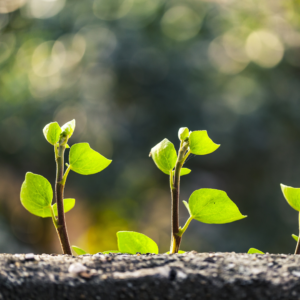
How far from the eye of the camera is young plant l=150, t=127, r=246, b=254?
194 mm

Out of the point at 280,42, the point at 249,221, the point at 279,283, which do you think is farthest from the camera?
the point at 280,42

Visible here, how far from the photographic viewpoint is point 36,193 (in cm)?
20

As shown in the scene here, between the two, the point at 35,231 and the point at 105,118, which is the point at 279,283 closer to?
the point at 105,118

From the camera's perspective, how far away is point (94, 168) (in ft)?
0.66

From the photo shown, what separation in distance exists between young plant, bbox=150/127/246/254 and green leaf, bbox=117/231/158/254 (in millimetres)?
24

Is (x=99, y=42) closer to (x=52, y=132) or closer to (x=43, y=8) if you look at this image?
(x=43, y=8)

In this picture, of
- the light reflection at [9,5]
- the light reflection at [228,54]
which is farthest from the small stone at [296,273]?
the light reflection at [9,5]

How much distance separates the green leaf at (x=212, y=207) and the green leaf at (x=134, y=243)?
0.04 m

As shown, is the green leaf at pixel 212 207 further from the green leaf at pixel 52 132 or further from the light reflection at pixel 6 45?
the light reflection at pixel 6 45

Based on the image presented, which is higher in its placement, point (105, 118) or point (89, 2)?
point (89, 2)

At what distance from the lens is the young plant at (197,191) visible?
194 millimetres

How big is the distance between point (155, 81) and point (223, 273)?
5.10 ft

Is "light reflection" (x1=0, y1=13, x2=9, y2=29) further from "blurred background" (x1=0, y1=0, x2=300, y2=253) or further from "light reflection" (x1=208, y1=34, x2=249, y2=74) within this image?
"light reflection" (x1=208, y1=34, x2=249, y2=74)

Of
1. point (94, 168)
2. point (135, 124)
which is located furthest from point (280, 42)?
point (94, 168)
